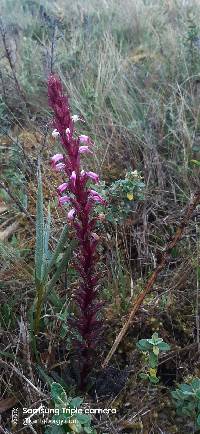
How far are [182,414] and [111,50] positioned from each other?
11.4 ft

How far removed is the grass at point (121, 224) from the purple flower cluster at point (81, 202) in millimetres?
130

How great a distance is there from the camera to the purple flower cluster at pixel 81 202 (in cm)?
Answer: 129

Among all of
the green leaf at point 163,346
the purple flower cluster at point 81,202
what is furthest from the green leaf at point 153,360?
the purple flower cluster at point 81,202

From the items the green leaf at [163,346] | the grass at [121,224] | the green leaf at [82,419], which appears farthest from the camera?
the grass at [121,224]

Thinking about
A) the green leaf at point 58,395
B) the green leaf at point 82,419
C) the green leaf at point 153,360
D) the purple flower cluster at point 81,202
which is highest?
the purple flower cluster at point 81,202

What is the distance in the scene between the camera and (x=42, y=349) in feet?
6.23

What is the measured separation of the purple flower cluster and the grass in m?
0.13

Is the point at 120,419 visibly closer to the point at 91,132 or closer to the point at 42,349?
the point at 42,349

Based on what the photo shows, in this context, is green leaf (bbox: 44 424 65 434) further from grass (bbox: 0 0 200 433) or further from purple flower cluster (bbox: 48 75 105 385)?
purple flower cluster (bbox: 48 75 105 385)

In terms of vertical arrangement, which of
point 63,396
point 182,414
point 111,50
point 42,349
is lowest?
point 182,414

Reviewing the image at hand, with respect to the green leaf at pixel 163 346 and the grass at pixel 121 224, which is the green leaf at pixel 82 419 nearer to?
the grass at pixel 121 224

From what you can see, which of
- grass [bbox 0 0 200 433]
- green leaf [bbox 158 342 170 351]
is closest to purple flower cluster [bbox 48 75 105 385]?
grass [bbox 0 0 200 433]

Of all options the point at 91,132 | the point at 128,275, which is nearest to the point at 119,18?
the point at 91,132

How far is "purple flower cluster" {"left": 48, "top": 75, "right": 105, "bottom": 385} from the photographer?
1.29 m
